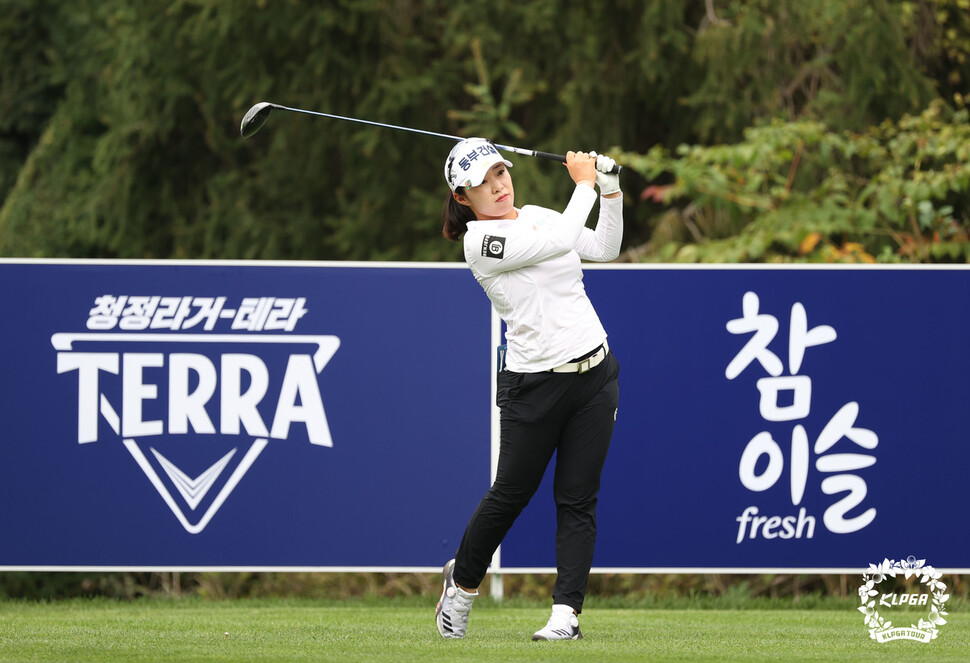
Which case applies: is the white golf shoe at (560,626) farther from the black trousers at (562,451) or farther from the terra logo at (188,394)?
the terra logo at (188,394)

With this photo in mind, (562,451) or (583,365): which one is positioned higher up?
(583,365)

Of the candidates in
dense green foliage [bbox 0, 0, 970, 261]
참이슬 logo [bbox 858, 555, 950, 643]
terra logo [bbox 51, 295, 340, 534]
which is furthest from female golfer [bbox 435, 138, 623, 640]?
dense green foliage [bbox 0, 0, 970, 261]

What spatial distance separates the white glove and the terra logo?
1.86 m

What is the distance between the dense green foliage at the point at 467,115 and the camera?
27.9ft

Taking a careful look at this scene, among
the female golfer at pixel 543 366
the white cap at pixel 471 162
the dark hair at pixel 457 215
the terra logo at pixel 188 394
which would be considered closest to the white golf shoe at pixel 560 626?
the female golfer at pixel 543 366

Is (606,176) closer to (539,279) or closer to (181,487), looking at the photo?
(539,279)

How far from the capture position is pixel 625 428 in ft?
18.1

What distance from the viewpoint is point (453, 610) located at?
13.5 ft

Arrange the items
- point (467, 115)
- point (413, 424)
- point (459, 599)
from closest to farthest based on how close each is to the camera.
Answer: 1. point (459, 599)
2. point (413, 424)
3. point (467, 115)

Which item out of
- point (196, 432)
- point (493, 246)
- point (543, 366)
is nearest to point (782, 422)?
point (543, 366)

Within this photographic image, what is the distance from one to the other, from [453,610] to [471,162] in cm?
140

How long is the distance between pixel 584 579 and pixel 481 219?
116 cm

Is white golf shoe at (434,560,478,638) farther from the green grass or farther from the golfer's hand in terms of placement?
the golfer's hand

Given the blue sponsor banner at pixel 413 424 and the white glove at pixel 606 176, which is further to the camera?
the blue sponsor banner at pixel 413 424
